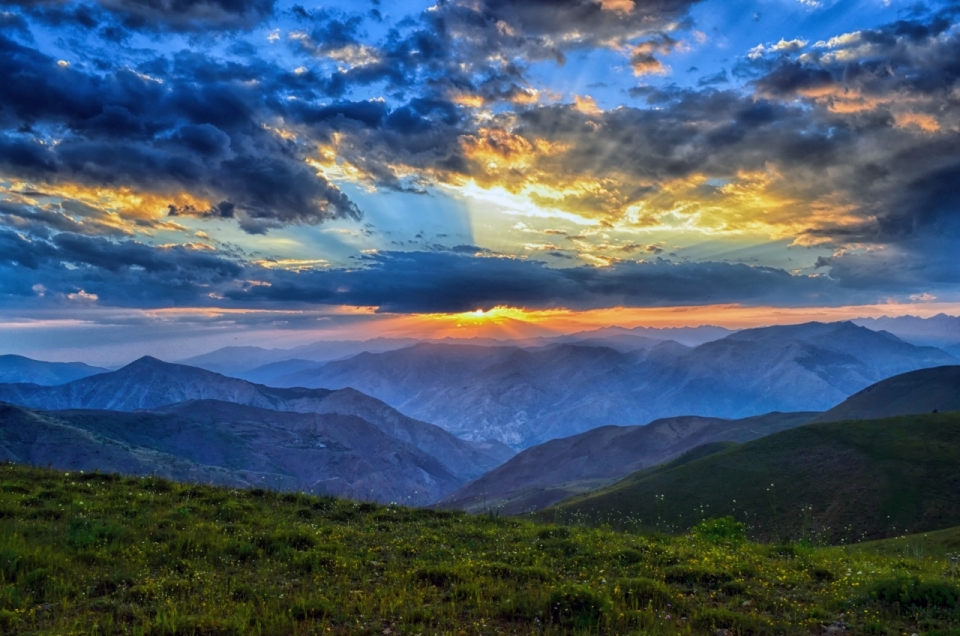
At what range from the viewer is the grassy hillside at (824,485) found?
75.9m

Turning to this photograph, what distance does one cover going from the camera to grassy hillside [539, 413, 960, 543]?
75.9 m

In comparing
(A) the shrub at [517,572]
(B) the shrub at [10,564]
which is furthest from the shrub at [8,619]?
(A) the shrub at [517,572]

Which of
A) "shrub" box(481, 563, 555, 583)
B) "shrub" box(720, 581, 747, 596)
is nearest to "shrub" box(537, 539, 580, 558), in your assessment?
"shrub" box(481, 563, 555, 583)

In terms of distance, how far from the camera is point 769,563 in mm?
13680

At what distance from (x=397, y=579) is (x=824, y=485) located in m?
99.9

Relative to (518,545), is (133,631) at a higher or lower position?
higher

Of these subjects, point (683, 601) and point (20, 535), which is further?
point (20, 535)

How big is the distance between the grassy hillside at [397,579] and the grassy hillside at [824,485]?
178 ft

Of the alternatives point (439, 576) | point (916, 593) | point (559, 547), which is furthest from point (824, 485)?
point (439, 576)

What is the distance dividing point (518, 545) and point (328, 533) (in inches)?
200

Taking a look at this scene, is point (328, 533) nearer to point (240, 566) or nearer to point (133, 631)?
point (240, 566)

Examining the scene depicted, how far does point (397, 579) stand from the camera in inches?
439

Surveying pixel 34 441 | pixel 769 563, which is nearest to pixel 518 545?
pixel 769 563

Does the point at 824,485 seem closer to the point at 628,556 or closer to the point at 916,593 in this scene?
the point at 628,556
